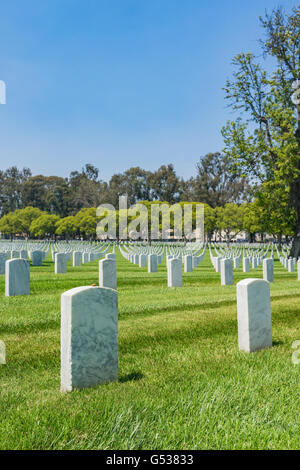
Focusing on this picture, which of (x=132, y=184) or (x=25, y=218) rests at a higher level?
(x=132, y=184)

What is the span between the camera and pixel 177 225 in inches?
2648

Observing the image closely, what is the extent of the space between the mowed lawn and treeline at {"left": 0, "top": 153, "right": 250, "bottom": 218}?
86002mm

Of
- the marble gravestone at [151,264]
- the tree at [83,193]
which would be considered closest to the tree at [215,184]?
the tree at [83,193]

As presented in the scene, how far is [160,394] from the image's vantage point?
11.6 ft

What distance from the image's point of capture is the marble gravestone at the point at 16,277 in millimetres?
9445

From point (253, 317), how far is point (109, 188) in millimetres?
100641

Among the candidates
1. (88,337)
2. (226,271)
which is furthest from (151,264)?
(88,337)

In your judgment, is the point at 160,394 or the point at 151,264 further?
the point at 151,264

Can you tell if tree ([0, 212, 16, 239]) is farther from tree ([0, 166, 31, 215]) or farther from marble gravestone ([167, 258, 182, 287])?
marble gravestone ([167, 258, 182, 287])

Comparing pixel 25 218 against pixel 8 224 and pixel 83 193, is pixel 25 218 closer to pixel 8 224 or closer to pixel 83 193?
pixel 8 224

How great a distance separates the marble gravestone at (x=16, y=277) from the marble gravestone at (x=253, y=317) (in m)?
6.06

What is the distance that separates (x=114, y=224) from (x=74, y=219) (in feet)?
39.8

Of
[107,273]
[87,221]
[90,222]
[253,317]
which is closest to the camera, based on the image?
[253,317]
